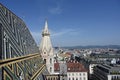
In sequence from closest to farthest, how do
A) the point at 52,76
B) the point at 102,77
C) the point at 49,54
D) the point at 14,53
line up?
the point at 14,53 → the point at 52,76 → the point at 49,54 → the point at 102,77

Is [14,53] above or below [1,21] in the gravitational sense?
below

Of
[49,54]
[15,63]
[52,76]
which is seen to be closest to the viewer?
[15,63]

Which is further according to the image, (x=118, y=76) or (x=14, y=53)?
(x=118, y=76)

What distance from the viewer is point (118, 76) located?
9019cm

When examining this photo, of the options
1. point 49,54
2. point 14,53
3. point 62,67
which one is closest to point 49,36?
point 49,54

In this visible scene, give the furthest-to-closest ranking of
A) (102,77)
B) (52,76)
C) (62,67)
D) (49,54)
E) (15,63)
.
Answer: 1. (102,77)
2. (62,67)
3. (49,54)
4. (52,76)
5. (15,63)

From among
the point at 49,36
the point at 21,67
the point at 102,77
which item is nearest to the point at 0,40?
the point at 21,67

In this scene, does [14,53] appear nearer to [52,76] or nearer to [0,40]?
[0,40]

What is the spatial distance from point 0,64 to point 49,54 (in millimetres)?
35220

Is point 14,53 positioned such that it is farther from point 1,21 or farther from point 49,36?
point 49,36

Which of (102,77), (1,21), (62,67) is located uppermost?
(1,21)

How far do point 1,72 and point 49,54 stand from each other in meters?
35.6

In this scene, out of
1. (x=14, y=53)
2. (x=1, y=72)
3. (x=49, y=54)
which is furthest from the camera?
(x=49, y=54)

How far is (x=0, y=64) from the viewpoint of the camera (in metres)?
16.8
